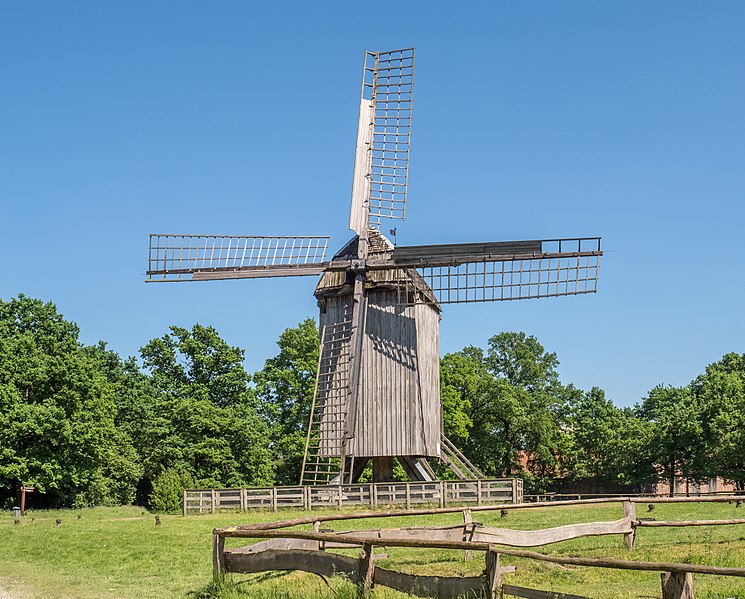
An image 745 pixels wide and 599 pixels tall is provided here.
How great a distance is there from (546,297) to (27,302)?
2629 cm

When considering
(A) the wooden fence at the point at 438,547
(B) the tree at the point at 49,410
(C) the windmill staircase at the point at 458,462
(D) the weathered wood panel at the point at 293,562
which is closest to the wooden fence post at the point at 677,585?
(A) the wooden fence at the point at 438,547

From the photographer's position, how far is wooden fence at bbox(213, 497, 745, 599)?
27.6 feet

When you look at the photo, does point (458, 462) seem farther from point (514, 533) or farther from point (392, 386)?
point (514, 533)

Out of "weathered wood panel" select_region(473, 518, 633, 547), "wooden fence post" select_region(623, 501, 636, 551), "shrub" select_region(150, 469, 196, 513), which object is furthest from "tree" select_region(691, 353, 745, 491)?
"weathered wood panel" select_region(473, 518, 633, 547)

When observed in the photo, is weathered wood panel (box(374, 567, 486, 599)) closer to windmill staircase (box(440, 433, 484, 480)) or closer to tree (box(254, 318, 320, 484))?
windmill staircase (box(440, 433, 484, 480))

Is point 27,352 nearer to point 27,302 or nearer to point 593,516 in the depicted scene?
point 27,302

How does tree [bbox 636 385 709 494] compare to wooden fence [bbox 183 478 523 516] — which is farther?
tree [bbox 636 385 709 494]

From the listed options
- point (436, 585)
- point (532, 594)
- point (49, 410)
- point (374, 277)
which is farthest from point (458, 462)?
point (532, 594)

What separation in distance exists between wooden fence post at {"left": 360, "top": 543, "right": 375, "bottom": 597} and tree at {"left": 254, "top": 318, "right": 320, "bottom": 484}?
1475 inches

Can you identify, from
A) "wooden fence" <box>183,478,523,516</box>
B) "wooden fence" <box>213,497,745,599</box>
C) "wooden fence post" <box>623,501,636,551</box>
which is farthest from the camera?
"wooden fence" <box>183,478,523,516</box>

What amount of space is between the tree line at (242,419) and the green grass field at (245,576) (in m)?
16.1

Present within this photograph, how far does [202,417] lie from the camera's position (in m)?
43.5

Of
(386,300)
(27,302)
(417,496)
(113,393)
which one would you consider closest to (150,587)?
(417,496)

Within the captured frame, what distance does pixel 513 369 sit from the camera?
192ft
